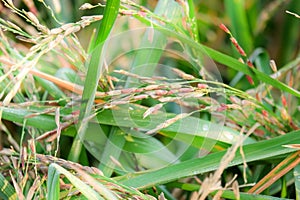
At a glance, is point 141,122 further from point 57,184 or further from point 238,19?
point 238,19

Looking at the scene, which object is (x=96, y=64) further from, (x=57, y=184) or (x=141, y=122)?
(x=57, y=184)

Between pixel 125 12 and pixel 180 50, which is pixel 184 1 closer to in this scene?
pixel 125 12

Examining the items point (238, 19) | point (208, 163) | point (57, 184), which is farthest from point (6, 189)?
point (238, 19)

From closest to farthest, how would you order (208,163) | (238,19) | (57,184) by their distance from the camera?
(57,184)
(208,163)
(238,19)

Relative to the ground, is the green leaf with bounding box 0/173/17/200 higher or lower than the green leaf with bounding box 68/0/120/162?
lower

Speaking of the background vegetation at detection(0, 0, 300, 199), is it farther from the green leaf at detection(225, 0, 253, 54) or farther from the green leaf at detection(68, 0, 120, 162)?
the green leaf at detection(225, 0, 253, 54)

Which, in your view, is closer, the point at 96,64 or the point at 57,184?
the point at 57,184

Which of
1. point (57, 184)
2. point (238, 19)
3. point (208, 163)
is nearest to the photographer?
point (57, 184)

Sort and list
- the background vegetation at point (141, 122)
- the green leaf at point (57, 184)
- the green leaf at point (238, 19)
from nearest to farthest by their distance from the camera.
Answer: the green leaf at point (57, 184) < the background vegetation at point (141, 122) < the green leaf at point (238, 19)

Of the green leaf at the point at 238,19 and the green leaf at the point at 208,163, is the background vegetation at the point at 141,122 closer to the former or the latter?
the green leaf at the point at 208,163

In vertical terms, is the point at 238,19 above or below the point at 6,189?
above

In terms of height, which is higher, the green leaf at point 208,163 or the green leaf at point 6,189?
the green leaf at point 208,163

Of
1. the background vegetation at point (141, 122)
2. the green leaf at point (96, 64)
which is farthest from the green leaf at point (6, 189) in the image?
the green leaf at point (96, 64)

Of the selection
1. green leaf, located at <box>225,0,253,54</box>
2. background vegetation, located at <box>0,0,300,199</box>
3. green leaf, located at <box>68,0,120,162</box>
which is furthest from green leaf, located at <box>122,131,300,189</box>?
green leaf, located at <box>225,0,253,54</box>
